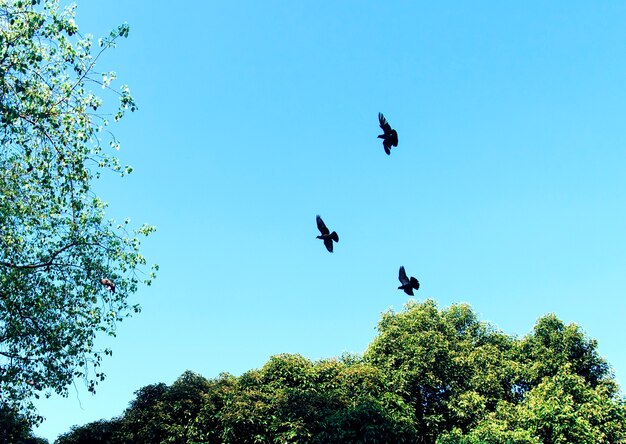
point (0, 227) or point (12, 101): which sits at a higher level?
point (12, 101)

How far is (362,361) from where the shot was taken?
105ft

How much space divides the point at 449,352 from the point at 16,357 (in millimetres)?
21742

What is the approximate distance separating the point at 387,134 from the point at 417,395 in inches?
818

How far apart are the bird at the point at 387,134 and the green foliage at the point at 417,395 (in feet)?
45.2

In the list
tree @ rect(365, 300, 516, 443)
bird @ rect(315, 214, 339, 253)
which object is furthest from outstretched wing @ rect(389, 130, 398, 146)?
tree @ rect(365, 300, 516, 443)

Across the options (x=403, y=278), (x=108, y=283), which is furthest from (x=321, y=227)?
(x=108, y=283)

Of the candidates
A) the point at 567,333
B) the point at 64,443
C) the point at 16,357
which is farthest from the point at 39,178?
the point at 567,333

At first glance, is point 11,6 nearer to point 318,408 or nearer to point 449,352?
point 318,408

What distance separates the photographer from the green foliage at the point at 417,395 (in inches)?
901

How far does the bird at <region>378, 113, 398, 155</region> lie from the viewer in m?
13.1

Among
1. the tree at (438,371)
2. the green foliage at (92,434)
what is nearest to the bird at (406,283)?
the tree at (438,371)

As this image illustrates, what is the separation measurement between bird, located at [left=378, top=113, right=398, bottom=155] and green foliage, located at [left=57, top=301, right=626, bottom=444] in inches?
543

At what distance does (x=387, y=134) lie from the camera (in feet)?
43.0

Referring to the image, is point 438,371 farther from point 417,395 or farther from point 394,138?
point 394,138
